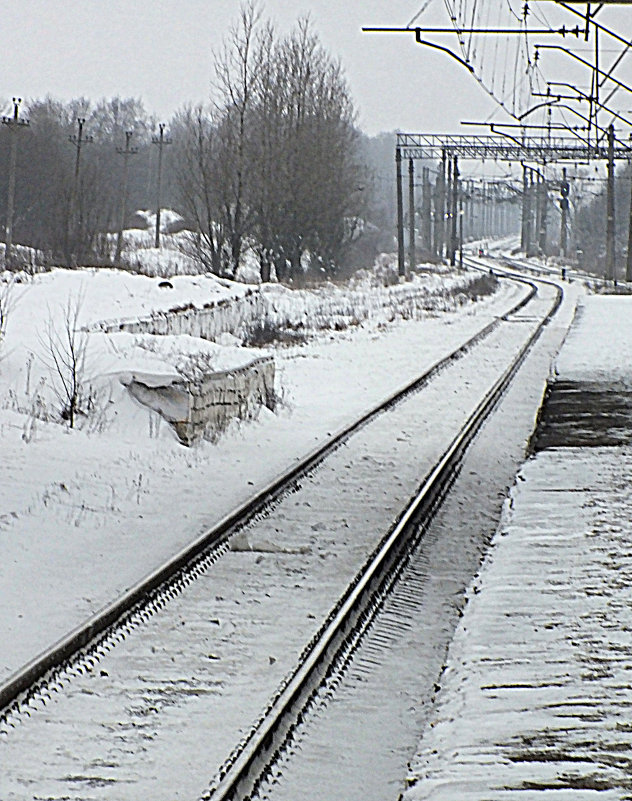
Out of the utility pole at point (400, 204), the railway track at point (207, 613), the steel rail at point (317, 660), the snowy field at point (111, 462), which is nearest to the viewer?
the steel rail at point (317, 660)

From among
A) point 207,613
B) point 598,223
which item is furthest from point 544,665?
point 598,223

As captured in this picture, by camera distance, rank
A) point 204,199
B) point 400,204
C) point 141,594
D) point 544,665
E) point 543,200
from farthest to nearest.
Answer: point 543,200 → point 400,204 → point 204,199 → point 141,594 → point 544,665

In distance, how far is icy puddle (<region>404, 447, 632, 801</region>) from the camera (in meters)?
5.36

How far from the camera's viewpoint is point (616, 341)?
29.1 meters

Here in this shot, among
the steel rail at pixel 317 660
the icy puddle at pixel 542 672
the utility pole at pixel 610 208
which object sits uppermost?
the utility pole at pixel 610 208

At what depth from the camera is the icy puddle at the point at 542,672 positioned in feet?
17.6

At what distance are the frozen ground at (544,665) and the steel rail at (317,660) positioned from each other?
0.73 metres

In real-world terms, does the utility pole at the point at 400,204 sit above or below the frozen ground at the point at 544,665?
above

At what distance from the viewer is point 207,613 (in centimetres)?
845

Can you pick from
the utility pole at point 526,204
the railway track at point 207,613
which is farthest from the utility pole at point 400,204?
the railway track at point 207,613

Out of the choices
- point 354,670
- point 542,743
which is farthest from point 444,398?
point 542,743

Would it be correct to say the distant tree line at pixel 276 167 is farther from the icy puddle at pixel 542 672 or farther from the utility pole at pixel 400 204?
the icy puddle at pixel 542 672

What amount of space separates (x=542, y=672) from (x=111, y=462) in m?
7.71

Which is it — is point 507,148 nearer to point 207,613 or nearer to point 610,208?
point 610,208
